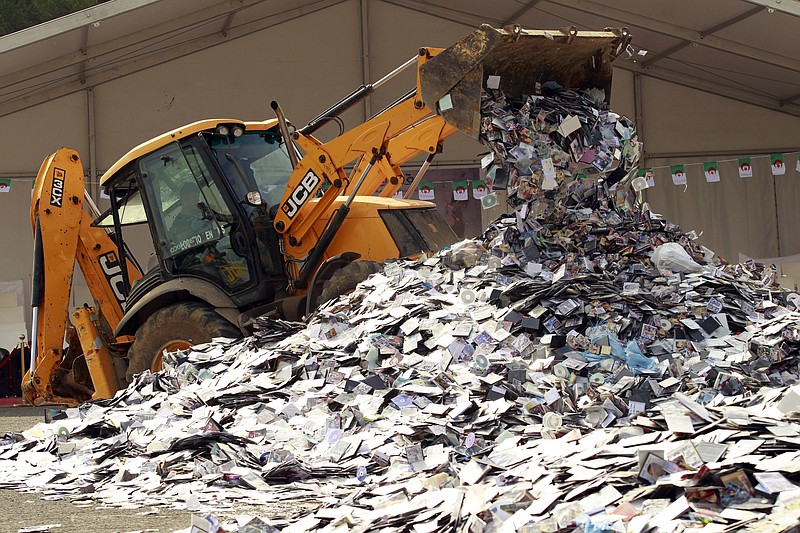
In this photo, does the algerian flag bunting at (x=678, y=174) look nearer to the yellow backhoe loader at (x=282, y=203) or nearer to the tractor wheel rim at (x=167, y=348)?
the yellow backhoe loader at (x=282, y=203)

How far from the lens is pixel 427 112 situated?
293 inches

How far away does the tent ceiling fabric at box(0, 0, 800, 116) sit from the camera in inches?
541

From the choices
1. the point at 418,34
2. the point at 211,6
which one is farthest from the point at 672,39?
the point at 211,6

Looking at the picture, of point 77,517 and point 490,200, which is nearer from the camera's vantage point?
point 77,517

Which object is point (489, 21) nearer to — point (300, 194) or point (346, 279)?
point (300, 194)

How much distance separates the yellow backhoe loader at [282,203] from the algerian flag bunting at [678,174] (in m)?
9.54

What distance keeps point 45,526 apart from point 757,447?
114 inches

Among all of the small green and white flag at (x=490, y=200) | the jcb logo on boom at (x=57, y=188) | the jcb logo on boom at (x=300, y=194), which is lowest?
the small green and white flag at (x=490, y=200)

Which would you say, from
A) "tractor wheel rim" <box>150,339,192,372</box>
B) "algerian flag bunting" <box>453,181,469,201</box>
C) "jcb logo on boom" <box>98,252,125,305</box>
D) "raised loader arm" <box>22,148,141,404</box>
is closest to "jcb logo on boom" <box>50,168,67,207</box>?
"raised loader arm" <box>22,148,141,404</box>

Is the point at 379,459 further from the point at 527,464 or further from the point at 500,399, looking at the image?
the point at 527,464

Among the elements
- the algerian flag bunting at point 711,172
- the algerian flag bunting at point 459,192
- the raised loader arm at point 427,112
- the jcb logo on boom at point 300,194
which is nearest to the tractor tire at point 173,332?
the raised loader arm at point 427,112

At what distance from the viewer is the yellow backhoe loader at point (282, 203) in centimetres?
721

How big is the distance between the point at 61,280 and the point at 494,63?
438cm

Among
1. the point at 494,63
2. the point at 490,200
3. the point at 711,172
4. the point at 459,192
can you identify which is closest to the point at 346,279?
the point at 490,200
